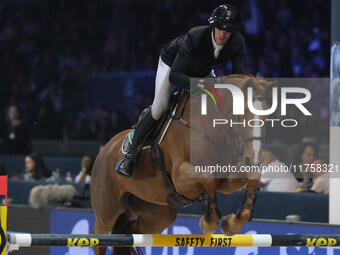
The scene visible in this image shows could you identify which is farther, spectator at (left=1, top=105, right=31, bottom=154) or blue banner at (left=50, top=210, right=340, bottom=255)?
spectator at (left=1, top=105, right=31, bottom=154)

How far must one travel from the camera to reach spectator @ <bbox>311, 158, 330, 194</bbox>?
6984mm

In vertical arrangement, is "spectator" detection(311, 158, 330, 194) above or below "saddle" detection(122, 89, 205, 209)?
below

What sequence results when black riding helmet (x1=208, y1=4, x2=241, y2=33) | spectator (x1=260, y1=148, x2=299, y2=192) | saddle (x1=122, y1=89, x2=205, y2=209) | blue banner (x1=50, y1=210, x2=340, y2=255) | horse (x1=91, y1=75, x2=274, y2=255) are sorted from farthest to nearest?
spectator (x1=260, y1=148, x2=299, y2=192) < blue banner (x1=50, y1=210, x2=340, y2=255) < saddle (x1=122, y1=89, x2=205, y2=209) < black riding helmet (x1=208, y1=4, x2=241, y2=33) < horse (x1=91, y1=75, x2=274, y2=255)

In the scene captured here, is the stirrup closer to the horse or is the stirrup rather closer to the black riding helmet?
the horse

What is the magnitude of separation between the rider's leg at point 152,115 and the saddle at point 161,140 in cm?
6

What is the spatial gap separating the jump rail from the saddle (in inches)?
13.2

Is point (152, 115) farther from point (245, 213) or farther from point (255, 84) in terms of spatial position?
point (245, 213)

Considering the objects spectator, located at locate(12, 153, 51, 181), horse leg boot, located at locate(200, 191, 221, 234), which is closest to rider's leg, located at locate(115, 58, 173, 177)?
horse leg boot, located at locate(200, 191, 221, 234)

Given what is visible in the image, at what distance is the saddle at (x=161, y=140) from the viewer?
5.62 metres

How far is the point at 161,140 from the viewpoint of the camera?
19.0 feet

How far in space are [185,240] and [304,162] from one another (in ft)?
6.77

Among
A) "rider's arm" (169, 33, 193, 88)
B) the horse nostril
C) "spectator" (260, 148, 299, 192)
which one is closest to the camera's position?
the horse nostril

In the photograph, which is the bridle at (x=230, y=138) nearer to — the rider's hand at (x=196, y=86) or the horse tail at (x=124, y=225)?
the rider's hand at (x=196, y=86)

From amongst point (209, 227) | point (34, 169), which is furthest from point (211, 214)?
point (34, 169)
